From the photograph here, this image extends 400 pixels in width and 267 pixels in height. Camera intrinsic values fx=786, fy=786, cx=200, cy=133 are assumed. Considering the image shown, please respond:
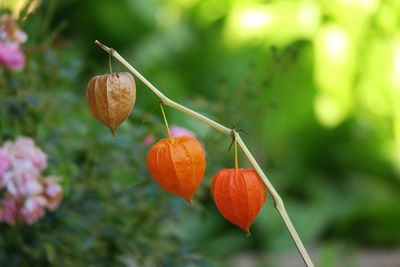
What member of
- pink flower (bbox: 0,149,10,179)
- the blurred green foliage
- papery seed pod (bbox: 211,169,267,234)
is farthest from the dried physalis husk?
the blurred green foliage

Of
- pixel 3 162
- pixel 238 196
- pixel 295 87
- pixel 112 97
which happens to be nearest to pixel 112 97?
pixel 112 97

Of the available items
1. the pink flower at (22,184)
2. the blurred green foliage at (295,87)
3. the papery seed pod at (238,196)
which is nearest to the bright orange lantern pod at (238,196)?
the papery seed pod at (238,196)

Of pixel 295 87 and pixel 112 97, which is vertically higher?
pixel 295 87

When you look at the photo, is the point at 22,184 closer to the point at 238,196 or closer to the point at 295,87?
the point at 238,196

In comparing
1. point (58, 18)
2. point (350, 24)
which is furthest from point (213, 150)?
point (58, 18)

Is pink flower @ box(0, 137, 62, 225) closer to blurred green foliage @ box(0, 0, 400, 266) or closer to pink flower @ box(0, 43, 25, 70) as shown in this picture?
pink flower @ box(0, 43, 25, 70)

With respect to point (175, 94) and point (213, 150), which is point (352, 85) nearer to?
point (175, 94)
